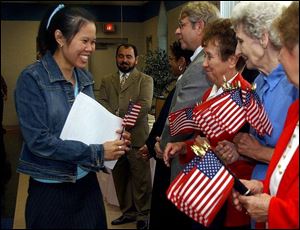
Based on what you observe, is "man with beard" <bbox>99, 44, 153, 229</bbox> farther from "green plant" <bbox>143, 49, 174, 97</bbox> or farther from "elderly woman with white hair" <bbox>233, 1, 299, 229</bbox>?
"elderly woman with white hair" <bbox>233, 1, 299, 229</bbox>

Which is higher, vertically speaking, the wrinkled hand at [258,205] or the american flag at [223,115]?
the american flag at [223,115]

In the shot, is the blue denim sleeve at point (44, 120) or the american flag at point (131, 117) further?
the american flag at point (131, 117)

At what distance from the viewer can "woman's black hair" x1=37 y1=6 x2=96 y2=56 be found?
1555 mm

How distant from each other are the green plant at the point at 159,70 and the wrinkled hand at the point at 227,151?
205 centimetres

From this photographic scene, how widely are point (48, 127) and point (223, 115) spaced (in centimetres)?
61

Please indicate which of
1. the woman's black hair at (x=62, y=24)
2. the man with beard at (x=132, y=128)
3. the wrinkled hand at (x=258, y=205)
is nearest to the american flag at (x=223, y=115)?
the wrinkled hand at (x=258, y=205)

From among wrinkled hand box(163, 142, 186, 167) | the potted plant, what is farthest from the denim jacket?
the potted plant

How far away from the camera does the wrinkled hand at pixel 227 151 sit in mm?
1631

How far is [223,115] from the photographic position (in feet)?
4.82

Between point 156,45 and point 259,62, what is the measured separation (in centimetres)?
269

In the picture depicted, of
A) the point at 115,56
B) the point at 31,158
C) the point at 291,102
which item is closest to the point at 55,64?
the point at 31,158

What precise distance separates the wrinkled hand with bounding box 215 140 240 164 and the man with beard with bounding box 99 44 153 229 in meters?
1.83

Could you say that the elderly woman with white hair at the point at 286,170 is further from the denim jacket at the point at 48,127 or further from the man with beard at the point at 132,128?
the man with beard at the point at 132,128

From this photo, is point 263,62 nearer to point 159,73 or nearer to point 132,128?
point 132,128
